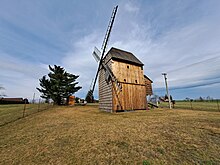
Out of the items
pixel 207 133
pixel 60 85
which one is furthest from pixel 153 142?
pixel 60 85

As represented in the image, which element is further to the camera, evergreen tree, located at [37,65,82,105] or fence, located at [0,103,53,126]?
evergreen tree, located at [37,65,82,105]

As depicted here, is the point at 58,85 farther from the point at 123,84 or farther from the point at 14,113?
the point at 123,84

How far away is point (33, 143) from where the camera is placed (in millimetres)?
3816

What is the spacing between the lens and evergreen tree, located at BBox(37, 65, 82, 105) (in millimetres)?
24188

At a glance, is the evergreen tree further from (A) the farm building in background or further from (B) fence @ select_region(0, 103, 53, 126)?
(A) the farm building in background

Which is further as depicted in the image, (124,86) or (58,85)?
(58,85)

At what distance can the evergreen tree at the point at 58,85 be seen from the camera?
79.4ft

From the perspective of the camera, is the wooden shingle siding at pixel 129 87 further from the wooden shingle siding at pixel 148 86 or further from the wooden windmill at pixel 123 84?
the wooden shingle siding at pixel 148 86

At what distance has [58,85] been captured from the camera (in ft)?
78.3

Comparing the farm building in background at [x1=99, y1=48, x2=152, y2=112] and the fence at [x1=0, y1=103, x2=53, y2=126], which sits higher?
the farm building in background at [x1=99, y1=48, x2=152, y2=112]

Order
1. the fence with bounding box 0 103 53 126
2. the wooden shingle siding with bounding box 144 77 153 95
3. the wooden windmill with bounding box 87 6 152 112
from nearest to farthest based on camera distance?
the fence with bounding box 0 103 53 126 → the wooden windmill with bounding box 87 6 152 112 → the wooden shingle siding with bounding box 144 77 153 95

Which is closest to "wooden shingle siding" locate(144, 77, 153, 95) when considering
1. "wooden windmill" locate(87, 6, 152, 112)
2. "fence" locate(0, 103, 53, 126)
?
"wooden windmill" locate(87, 6, 152, 112)

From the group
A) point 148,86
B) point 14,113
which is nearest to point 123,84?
point 148,86

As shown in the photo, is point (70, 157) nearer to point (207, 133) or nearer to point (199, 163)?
point (199, 163)
